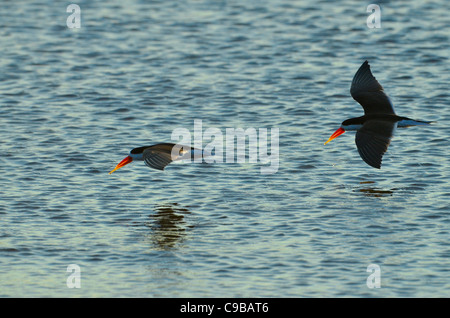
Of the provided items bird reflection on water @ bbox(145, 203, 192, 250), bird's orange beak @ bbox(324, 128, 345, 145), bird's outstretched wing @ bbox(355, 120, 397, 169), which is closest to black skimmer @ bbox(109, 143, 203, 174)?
bird reflection on water @ bbox(145, 203, 192, 250)

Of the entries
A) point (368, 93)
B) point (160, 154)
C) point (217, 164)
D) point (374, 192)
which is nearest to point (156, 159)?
point (160, 154)

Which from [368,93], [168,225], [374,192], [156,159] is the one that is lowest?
[168,225]

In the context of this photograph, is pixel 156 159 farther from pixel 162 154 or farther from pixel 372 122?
pixel 372 122

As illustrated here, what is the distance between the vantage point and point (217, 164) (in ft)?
42.4

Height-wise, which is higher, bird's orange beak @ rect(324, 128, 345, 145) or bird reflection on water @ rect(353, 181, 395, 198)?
bird's orange beak @ rect(324, 128, 345, 145)

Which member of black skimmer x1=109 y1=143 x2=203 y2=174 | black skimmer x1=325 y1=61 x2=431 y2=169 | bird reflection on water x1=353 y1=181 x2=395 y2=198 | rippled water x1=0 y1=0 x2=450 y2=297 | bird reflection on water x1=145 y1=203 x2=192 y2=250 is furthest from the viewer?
black skimmer x1=325 y1=61 x2=431 y2=169

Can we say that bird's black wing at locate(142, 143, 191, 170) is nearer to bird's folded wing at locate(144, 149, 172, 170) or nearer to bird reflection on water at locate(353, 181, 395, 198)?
bird's folded wing at locate(144, 149, 172, 170)

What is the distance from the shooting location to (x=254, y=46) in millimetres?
18812

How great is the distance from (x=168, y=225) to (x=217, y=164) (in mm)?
2311

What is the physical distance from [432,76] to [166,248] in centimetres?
841

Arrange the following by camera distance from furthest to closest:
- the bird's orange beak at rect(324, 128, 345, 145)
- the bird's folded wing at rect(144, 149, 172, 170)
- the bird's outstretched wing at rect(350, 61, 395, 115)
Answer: the bird's orange beak at rect(324, 128, 345, 145) < the bird's outstretched wing at rect(350, 61, 395, 115) < the bird's folded wing at rect(144, 149, 172, 170)

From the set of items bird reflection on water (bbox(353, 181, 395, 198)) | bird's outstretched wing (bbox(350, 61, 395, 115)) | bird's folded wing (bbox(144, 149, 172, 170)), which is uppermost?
bird's outstretched wing (bbox(350, 61, 395, 115))

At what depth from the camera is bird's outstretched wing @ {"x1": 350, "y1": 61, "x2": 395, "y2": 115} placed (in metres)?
12.7

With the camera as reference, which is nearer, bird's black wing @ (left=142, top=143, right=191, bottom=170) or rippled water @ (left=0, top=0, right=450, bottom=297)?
rippled water @ (left=0, top=0, right=450, bottom=297)
